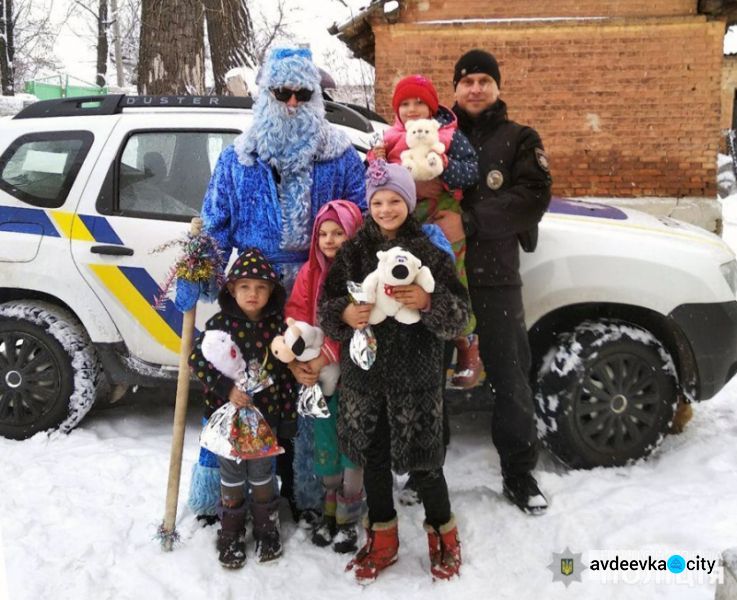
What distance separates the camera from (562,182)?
9.12m

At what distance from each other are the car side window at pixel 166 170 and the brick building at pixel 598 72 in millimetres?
5861

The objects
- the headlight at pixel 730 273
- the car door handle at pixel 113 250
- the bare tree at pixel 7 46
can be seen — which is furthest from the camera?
the bare tree at pixel 7 46

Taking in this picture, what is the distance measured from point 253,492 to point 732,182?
16.8 metres

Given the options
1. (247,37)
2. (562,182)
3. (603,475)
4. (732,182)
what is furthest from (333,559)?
(732,182)

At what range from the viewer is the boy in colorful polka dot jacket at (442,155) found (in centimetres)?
262

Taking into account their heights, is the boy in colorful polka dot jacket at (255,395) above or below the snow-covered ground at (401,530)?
above

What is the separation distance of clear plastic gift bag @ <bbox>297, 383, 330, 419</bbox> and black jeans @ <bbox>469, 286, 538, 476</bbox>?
2.64 feet

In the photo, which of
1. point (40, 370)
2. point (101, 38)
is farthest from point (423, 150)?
point (101, 38)

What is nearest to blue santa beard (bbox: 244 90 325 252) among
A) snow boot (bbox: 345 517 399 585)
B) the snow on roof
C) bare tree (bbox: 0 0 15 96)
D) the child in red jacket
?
the child in red jacket

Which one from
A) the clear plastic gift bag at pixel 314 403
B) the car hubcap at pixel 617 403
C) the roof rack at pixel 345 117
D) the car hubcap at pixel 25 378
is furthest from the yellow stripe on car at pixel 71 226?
the car hubcap at pixel 617 403

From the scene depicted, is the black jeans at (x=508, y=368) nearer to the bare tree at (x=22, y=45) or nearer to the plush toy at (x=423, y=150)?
the plush toy at (x=423, y=150)

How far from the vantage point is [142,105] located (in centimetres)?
367

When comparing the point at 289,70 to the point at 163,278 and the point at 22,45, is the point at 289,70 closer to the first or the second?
the point at 163,278

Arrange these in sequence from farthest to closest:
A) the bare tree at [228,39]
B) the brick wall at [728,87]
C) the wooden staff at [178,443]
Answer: the brick wall at [728,87]
the bare tree at [228,39]
the wooden staff at [178,443]
